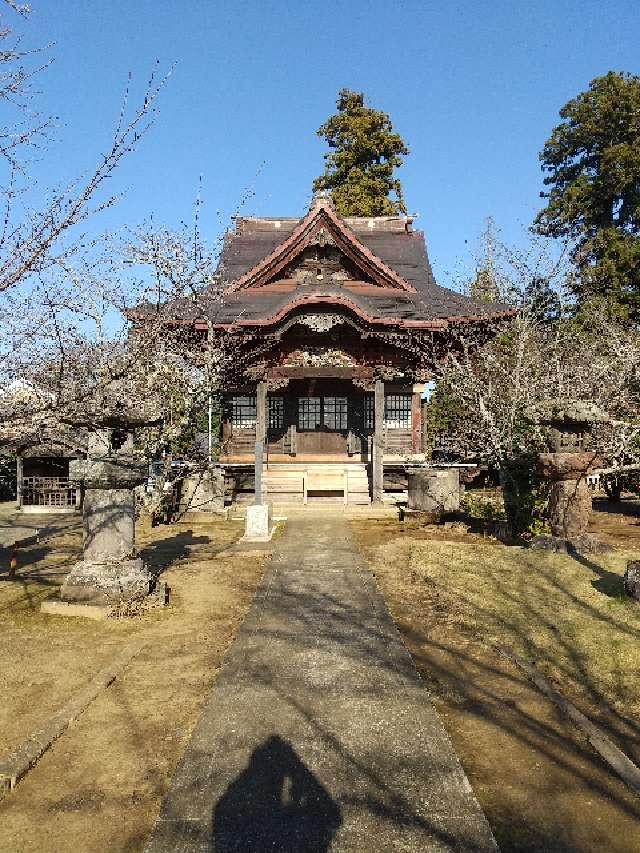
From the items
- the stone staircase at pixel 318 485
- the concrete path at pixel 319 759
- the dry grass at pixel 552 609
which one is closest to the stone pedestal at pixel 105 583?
the concrete path at pixel 319 759

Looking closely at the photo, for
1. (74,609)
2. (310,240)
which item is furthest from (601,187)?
(74,609)

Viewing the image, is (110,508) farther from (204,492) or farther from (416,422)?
(416,422)

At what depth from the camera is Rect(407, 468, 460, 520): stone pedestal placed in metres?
14.5

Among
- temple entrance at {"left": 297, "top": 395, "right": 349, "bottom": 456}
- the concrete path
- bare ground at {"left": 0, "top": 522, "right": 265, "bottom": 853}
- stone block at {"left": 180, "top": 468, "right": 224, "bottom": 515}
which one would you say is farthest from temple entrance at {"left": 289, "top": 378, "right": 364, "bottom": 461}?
the concrete path

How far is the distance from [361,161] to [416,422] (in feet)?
63.5

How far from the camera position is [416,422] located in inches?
731

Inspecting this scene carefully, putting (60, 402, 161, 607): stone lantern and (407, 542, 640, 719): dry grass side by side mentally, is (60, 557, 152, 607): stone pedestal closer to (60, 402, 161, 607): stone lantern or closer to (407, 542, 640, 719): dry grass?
(60, 402, 161, 607): stone lantern

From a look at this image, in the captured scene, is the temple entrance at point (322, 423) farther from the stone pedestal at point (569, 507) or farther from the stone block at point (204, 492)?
the stone pedestal at point (569, 507)

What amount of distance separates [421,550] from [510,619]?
12.0ft

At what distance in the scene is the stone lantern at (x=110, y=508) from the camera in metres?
6.66

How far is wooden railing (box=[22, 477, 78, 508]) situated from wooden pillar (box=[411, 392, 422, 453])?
35.4ft

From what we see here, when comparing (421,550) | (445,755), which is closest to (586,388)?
(421,550)

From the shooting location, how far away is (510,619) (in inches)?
248

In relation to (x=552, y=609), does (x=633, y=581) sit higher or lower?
higher
